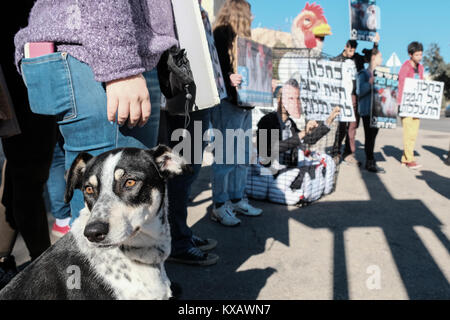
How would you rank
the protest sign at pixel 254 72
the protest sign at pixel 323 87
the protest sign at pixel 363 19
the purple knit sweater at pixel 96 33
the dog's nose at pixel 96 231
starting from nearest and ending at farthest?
the purple knit sweater at pixel 96 33 → the dog's nose at pixel 96 231 → the protest sign at pixel 254 72 → the protest sign at pixel 323 87 → the protest sign at pixel 363 19

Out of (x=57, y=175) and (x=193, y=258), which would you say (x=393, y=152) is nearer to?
(x=193, y=258)

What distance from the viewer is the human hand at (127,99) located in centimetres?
135

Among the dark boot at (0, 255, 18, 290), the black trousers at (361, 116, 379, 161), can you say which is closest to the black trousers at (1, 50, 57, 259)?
the dark boot at (0, 255, 18, 290)

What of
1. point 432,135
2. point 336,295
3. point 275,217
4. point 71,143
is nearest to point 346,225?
point 275,217

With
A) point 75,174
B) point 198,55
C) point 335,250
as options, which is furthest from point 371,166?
point 75,174

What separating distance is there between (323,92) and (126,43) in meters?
4.29

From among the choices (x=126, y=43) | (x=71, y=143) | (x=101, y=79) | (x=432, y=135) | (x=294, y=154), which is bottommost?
(x=432, y=135)

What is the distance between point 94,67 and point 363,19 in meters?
8.32

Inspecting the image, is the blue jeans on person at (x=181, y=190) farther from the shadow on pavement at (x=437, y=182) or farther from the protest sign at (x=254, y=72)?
the shadow on pavement at (x=437, y=182)

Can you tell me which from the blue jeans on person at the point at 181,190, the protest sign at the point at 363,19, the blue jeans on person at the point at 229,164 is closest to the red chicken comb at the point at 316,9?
the protest sign at the point at 363,19

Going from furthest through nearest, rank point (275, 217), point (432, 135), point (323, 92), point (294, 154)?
point (432, 135) → point (323, 92) → point (294, 154) → point (275, 217)

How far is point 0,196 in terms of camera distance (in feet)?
7.99

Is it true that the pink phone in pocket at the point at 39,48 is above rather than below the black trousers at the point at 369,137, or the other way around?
above
